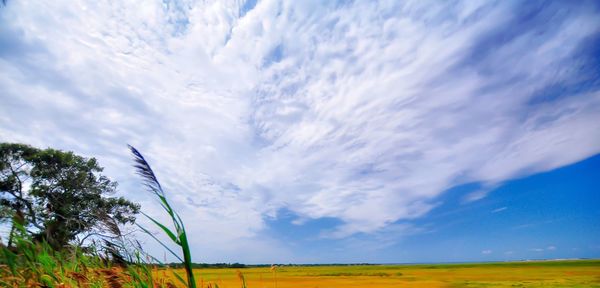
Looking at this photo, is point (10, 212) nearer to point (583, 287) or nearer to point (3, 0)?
point (3, 0)

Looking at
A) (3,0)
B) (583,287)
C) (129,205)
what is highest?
(3,0)

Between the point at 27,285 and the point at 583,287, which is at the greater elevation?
the point at 27,285

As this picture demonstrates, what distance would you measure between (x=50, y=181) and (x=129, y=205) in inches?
272

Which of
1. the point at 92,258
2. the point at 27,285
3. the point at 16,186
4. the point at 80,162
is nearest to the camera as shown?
the point at 27,285

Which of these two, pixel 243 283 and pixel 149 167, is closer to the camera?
pixel 149 167

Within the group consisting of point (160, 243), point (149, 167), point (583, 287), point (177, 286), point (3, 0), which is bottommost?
point (583, 287)

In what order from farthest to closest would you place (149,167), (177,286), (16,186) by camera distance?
(16,186)
(177,286)
(149,167)

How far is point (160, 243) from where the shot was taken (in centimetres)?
223

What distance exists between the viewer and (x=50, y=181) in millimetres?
27953

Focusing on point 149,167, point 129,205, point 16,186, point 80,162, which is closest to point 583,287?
point 149,167

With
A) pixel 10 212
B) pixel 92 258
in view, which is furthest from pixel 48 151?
pixel 10 212

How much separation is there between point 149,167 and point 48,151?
33399mm

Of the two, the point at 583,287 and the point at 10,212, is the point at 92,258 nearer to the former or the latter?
the point at 10,212

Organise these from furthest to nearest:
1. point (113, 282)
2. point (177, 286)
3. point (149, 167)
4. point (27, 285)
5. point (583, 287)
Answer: point (583, 287), point (177, 286), point (113, 282), point (27, 285), point (149, 167)
